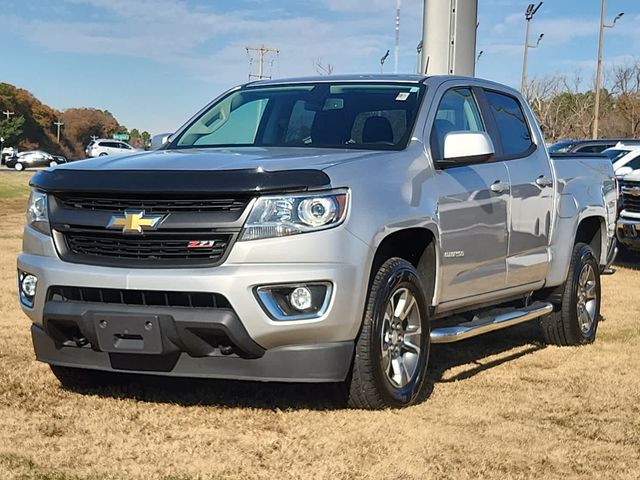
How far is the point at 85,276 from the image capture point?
184 inches

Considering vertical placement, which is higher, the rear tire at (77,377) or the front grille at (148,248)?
the front grille at (148,248)

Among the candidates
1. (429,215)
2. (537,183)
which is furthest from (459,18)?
(429,215)

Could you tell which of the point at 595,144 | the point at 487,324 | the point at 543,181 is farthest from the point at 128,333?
the point at 595,144

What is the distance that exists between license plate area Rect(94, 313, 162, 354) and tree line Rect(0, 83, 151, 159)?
337 ft

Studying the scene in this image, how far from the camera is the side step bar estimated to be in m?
5.54

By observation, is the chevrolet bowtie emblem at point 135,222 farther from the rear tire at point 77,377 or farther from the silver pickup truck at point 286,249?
the rear tire at point 77,377

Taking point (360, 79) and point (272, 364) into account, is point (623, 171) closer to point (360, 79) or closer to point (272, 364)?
point (360, 79)

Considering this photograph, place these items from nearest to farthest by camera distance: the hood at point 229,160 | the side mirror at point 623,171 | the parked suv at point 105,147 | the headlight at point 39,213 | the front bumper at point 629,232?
the hood at point 229,160 < the headlight at point 39,213 < the front bumper at point 629,232 < the side mirror at point 623,171 < the parked suv at point 105,147

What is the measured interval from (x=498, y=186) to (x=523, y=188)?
46cm

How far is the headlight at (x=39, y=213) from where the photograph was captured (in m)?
4.96

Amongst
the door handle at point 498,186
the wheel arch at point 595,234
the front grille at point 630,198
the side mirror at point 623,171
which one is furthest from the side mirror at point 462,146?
the side mirror at point 623,171

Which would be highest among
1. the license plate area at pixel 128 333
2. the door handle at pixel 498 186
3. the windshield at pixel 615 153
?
the door handle at pixel 498 186

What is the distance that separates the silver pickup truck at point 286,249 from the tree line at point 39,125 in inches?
4004

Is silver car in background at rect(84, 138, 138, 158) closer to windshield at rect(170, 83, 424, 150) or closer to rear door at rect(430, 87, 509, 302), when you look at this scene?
windshield at rect(170, 83, 424, 150)
